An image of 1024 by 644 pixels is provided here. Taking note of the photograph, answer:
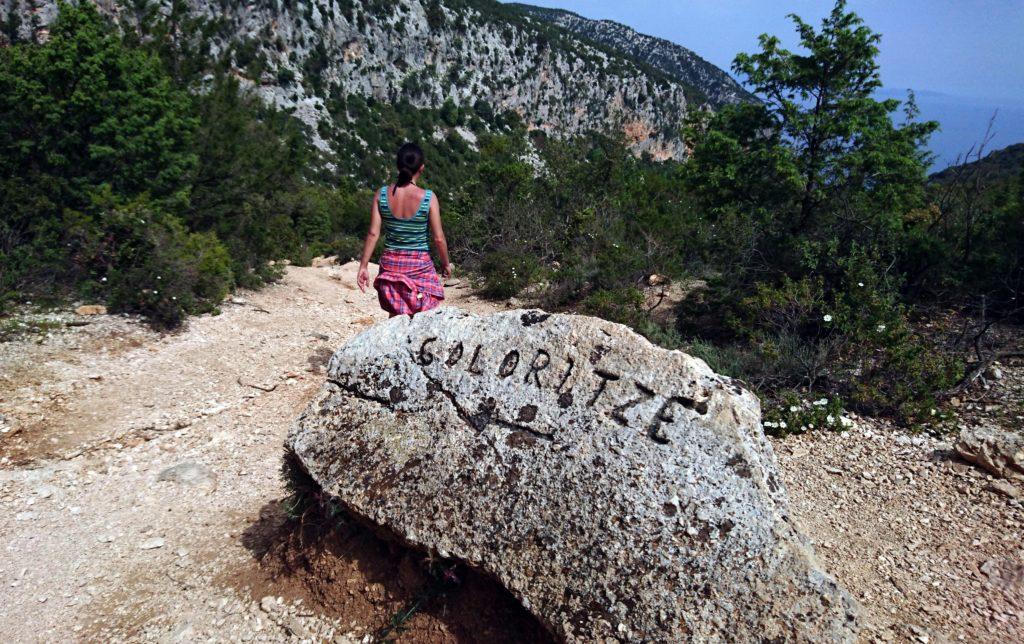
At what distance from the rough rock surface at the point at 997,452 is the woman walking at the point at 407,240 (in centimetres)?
380

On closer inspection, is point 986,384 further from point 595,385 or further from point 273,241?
point 273,241

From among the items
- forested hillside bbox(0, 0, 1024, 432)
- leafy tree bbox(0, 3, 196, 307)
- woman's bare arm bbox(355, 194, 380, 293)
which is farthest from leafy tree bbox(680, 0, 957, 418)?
leafy tree bbox(0, 3, 196, 307)

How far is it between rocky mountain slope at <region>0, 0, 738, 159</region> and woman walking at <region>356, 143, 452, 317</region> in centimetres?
A: 2670

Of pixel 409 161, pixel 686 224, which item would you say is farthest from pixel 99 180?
pixel 686 224

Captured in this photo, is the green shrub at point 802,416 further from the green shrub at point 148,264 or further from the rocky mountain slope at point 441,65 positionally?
the rocky mountain slope at point 441,65

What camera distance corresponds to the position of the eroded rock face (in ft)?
6.84

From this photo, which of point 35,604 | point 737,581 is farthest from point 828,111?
point 35,604

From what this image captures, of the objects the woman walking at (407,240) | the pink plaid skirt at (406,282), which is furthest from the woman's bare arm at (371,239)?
the pink plaid skirt at (406,282)

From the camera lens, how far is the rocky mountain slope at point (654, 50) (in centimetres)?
7944

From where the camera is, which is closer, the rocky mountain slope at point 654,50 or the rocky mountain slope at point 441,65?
the rocky mountain slope at point 441,65

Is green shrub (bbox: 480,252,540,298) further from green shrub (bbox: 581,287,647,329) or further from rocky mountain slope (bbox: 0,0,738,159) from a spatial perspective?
rocky mountain slope (bbox: 0,0,738,159)

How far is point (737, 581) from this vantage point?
2074 mm

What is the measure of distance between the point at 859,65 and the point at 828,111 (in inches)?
20.7

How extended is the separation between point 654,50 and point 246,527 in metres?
98.1
